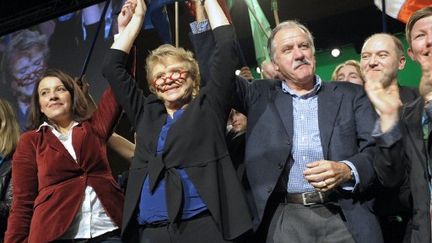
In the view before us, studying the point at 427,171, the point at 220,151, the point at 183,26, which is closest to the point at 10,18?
the point at 183,26

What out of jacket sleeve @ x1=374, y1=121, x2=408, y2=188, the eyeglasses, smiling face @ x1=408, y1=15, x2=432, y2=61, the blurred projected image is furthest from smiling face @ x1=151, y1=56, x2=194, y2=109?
the blurred projected image

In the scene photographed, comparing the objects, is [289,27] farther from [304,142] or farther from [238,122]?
[238,122]

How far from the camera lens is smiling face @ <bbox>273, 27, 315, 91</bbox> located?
6.48ft

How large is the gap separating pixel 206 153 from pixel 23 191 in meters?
0.85

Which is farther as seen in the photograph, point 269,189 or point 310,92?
point 310,92

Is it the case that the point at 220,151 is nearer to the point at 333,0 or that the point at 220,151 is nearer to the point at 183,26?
the point at 183,26

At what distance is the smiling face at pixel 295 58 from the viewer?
1976 mm

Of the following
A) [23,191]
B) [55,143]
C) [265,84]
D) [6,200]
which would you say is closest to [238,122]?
[265,84]

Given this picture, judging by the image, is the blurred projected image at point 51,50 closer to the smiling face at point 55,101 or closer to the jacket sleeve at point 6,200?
the jacket sleeve at point 6,200

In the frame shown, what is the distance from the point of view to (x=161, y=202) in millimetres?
1835

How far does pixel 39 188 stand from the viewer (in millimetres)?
2182

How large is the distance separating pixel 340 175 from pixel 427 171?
0.32m

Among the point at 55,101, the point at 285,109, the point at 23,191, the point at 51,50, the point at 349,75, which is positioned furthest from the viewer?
the point at 51,50

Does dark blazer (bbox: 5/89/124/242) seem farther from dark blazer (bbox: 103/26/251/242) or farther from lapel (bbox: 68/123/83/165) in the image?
dark blazer (bbox: 103/26/251/242)
